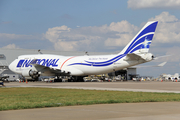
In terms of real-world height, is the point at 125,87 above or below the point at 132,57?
below

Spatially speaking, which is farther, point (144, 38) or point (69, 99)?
point (144, 38)

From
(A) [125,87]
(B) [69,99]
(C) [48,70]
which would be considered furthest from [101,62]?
(B) [69,99]

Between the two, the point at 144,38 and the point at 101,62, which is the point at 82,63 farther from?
the point at 144,38

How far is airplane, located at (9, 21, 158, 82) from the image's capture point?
164 feet

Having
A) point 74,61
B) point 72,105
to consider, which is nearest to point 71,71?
point 74,61

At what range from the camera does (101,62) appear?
5272 centimetres

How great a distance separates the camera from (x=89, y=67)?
54344mm

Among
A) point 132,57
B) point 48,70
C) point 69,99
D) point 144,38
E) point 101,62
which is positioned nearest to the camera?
point 69,99

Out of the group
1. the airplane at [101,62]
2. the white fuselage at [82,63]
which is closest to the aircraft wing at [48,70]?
the airplane at [101,62]

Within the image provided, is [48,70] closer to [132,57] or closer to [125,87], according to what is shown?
[132,57]

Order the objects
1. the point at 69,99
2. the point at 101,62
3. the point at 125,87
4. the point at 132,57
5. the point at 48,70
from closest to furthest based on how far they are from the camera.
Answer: the point at 69,99, the point at 125,87, the point at 132,57, the point at 101,62, the point at 48,70

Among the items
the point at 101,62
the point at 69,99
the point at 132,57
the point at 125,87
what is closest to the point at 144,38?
the point at 132,57

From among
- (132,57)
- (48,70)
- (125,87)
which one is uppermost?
(132,57)

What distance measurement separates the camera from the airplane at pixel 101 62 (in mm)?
50031
